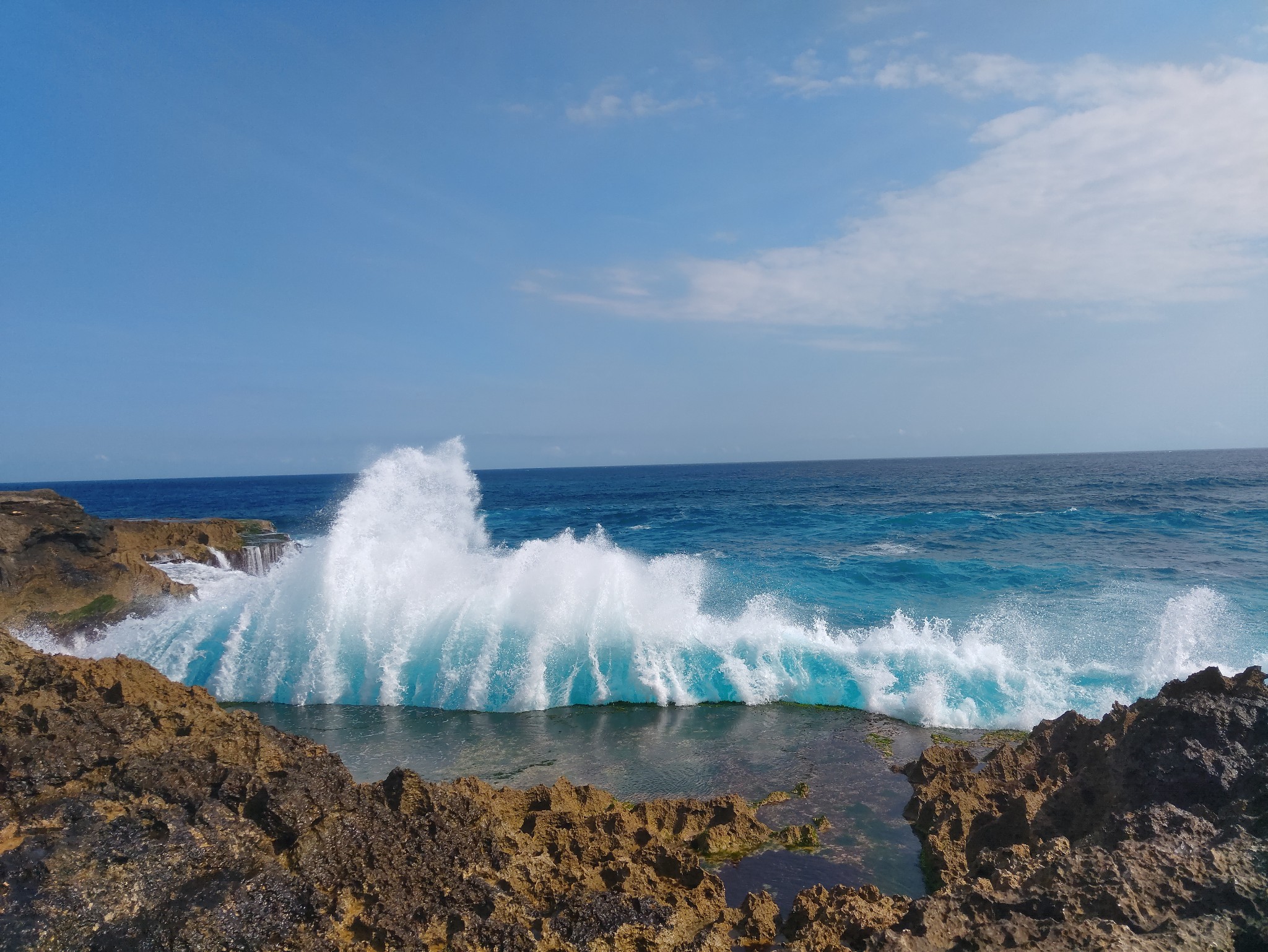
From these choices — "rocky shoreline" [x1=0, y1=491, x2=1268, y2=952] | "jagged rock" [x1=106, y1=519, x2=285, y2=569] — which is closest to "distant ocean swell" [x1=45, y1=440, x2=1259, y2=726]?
"rocky shoreline" [x1=0, y1=491, x2=1268, y2=952]

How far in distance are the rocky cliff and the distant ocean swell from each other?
4658 mm

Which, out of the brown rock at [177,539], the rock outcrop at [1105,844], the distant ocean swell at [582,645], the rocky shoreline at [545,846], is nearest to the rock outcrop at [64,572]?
the distant ocean swell at [582,645]

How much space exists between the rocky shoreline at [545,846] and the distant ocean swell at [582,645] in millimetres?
4292

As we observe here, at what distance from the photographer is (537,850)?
5066 millimetres

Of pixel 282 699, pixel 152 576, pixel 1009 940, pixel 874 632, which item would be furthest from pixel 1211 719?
pixel 152 576

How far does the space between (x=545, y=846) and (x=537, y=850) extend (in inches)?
12.6

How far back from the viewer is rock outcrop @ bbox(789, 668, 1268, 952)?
135 inches

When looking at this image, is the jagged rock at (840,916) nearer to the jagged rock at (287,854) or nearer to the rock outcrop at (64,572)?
the jagged rock at (287,854)

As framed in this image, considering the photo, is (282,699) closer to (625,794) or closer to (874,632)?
(625,794)

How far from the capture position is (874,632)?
41.2ft

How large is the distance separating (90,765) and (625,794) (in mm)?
4907

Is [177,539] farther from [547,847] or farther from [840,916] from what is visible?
[840,916]

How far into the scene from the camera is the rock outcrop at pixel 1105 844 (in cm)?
344

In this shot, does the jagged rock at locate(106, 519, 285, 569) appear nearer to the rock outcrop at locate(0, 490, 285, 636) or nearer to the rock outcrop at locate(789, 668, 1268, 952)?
the rock outcrop at locate(0, 490, 285, 636)
